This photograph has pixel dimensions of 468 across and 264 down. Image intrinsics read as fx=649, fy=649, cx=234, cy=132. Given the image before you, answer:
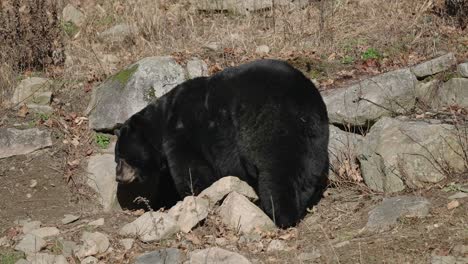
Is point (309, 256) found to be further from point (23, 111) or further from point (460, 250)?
point (23, 111)

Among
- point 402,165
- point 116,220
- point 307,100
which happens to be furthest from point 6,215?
point 402,165

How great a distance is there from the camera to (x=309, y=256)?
18.2 feet

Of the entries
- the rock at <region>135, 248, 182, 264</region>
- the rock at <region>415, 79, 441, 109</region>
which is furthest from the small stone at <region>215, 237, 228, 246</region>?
the rock at <region>415, 79, 441, 109</region>

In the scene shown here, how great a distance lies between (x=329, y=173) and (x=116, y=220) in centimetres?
251

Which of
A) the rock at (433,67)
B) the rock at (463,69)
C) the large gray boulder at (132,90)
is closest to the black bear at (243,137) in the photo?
the large gray boulder at (132,90)

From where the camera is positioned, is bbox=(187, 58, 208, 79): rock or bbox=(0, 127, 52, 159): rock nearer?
bbox=(0, 127, 52, 159): rock

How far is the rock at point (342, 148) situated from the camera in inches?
296

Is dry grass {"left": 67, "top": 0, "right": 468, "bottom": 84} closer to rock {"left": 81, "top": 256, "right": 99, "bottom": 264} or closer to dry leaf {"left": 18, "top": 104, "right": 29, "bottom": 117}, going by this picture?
dry leaf {"left": 18, "top": 104, "right": 29, "bottom": 117}

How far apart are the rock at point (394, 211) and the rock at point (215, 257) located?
129 cm

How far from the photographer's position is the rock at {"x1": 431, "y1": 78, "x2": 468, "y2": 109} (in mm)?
7797

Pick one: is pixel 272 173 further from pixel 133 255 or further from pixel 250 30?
pixel 250 30

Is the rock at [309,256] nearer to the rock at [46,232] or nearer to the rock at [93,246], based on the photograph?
the rock at [93,246]

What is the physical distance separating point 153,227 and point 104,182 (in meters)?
2.05

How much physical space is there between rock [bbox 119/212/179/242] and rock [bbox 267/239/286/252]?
3.28ft
